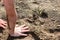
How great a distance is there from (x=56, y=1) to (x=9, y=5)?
81 cm

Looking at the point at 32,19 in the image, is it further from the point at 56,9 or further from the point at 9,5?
the point at 9,5

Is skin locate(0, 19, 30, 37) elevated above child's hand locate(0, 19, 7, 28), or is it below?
below

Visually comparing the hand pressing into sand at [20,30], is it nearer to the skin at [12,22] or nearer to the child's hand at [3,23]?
the skin at [12,22]

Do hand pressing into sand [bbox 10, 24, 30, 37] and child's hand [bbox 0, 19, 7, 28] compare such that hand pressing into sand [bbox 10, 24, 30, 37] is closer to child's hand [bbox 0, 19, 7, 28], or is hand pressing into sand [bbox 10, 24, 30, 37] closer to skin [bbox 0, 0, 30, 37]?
skin [bbox 0, 0, 30, 37]

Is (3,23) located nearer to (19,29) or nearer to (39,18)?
(19,29)

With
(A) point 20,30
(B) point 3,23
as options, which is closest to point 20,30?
(A) point 20,30

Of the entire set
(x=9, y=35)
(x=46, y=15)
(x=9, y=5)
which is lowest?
(x=9, y=35)

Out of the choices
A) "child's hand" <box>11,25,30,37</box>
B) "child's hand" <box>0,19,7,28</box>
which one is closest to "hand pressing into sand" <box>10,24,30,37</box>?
"child's hand" <box>11,25,30,37</box>

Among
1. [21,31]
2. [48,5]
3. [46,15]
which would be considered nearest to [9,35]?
[21,31]

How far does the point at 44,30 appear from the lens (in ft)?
6.00

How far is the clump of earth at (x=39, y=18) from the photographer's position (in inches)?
70.1

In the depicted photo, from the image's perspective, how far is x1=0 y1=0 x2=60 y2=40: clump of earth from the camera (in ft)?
5.84

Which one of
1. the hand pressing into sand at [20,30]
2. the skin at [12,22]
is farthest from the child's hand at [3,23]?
the hand pressing into sand at [20,30]

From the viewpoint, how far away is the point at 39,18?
1.95 m
